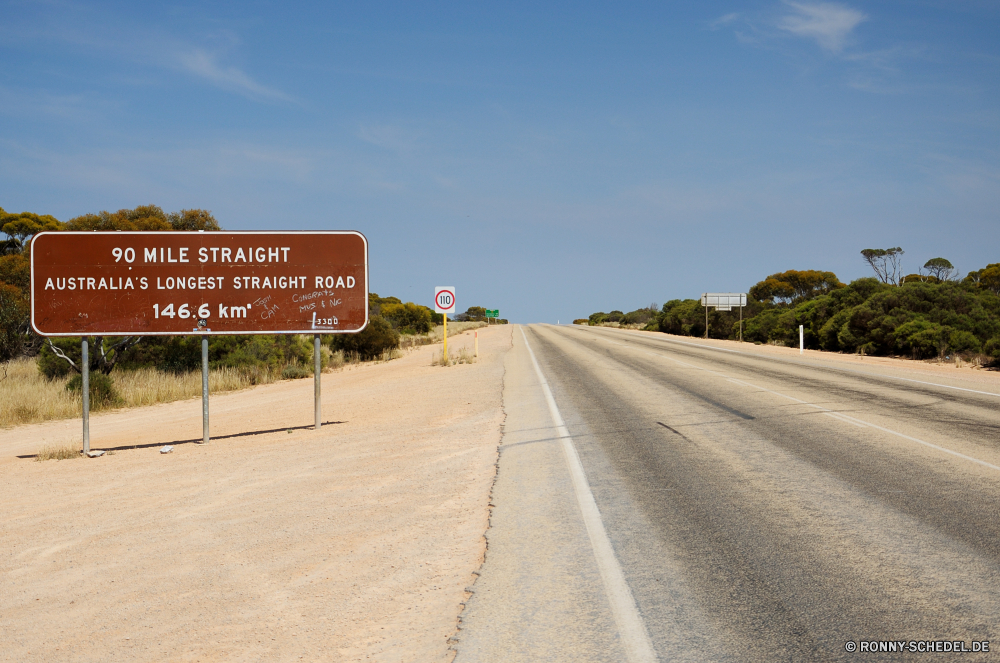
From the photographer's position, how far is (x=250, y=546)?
20.0 feet

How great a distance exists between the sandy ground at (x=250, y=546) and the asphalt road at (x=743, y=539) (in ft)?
1.69

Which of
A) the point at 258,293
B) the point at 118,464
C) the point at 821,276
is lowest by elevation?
the point at 118,464

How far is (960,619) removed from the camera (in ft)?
13.8

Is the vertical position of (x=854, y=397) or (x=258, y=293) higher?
(x=258, y=293)

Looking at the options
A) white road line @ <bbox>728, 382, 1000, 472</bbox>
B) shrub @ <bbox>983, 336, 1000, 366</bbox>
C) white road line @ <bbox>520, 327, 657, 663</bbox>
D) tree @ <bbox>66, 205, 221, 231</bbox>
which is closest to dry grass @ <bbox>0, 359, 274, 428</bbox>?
tree @ <bbox>66, 205, 221, 231</bbox>

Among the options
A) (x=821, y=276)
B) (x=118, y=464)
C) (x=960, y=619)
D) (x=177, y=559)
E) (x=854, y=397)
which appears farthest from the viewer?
(x=821, y=276)

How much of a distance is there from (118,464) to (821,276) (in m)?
92.6

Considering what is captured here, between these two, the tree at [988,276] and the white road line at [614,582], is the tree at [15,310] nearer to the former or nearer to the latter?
the white road line at [614,582]

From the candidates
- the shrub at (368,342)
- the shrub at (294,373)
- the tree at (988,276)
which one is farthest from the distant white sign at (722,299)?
the shrub at (294,373)

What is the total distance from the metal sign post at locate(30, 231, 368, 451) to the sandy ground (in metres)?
2.11

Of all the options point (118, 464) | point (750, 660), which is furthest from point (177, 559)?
point (118, 464)

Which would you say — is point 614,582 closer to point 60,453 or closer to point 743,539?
point 743,539

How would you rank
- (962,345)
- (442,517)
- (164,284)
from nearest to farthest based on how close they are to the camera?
(442,517), (164,284), (962,345)

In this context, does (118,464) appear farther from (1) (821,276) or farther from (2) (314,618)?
(1) (821,276)
